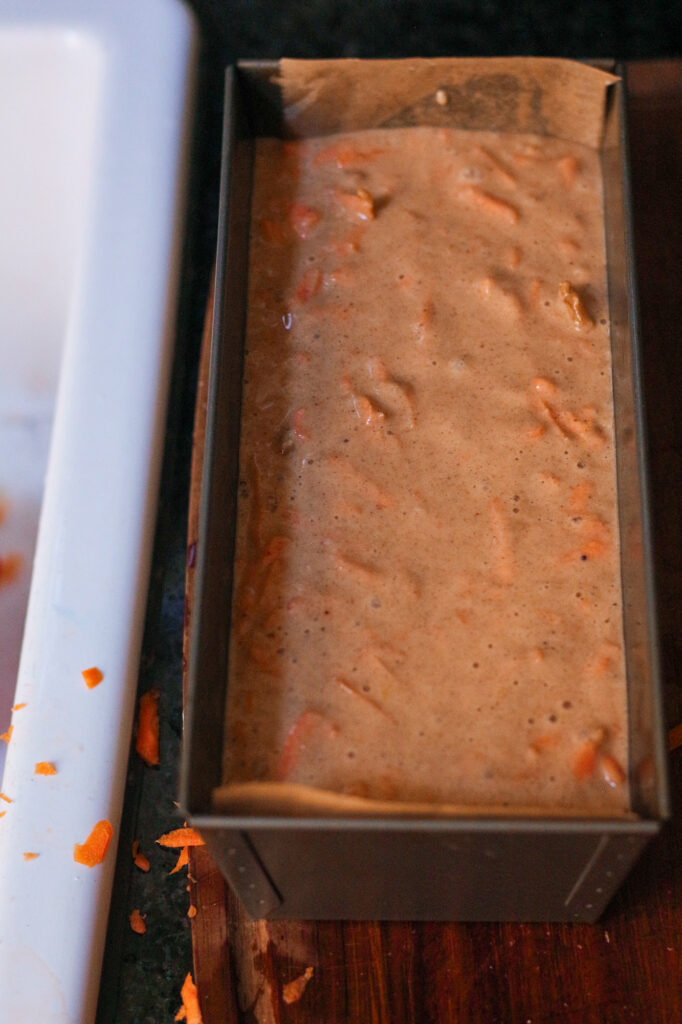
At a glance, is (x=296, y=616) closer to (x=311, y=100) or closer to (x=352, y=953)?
(x=352, y=953)

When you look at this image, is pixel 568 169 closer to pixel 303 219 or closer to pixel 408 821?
pixel 303 219

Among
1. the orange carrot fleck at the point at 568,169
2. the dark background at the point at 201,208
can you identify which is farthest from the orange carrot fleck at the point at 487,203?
the dark background at the point at 201,208

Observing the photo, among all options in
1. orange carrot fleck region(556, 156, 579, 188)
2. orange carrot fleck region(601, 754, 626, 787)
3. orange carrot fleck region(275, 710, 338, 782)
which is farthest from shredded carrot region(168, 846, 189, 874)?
Result: orange carrot fleck region(556, 156, 579, 188)

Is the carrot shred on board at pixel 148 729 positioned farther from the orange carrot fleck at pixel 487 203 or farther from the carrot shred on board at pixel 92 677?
the orange carrot fleck at pixel 487 203

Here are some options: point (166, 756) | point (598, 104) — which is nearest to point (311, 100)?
point (598, 104)

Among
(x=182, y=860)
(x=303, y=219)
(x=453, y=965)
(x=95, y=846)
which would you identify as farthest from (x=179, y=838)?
(x=303, y=219)
